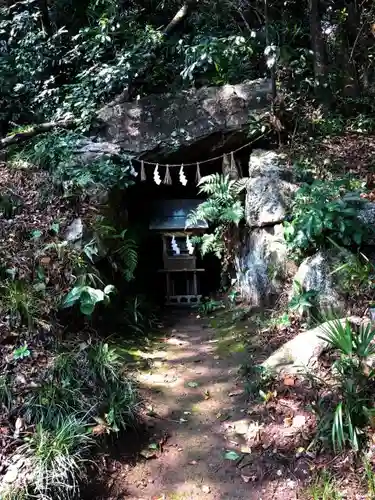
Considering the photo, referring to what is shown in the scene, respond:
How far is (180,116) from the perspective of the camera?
23.9 feet

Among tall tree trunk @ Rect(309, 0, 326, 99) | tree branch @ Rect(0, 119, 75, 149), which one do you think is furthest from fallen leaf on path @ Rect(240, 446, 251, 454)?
tall tree trunk @ Rect(309, 0, 326, 99)

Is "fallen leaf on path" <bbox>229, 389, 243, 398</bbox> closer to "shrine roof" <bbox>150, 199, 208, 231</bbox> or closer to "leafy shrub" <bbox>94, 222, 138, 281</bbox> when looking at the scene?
"leafy shrub" <bbox>94, 222, 138, 281</bbox>

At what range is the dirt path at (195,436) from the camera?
3445 mm

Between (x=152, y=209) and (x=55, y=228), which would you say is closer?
(x=55, y=228)

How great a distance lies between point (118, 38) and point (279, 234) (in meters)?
4.57

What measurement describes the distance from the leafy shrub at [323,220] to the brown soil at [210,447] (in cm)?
170

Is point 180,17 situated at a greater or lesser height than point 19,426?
greater

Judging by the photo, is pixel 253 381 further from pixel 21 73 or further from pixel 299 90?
pixel 21 73

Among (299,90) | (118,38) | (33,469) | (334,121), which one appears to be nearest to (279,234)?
(334,121)

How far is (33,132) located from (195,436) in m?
5.46

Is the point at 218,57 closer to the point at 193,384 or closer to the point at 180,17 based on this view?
the point at 180,17

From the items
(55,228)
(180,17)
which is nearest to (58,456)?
(55,228)

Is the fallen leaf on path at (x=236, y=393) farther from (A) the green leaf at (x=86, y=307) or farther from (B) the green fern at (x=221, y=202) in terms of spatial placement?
(B) the green fern at (x=221, y=202)

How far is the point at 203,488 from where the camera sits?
346cm
